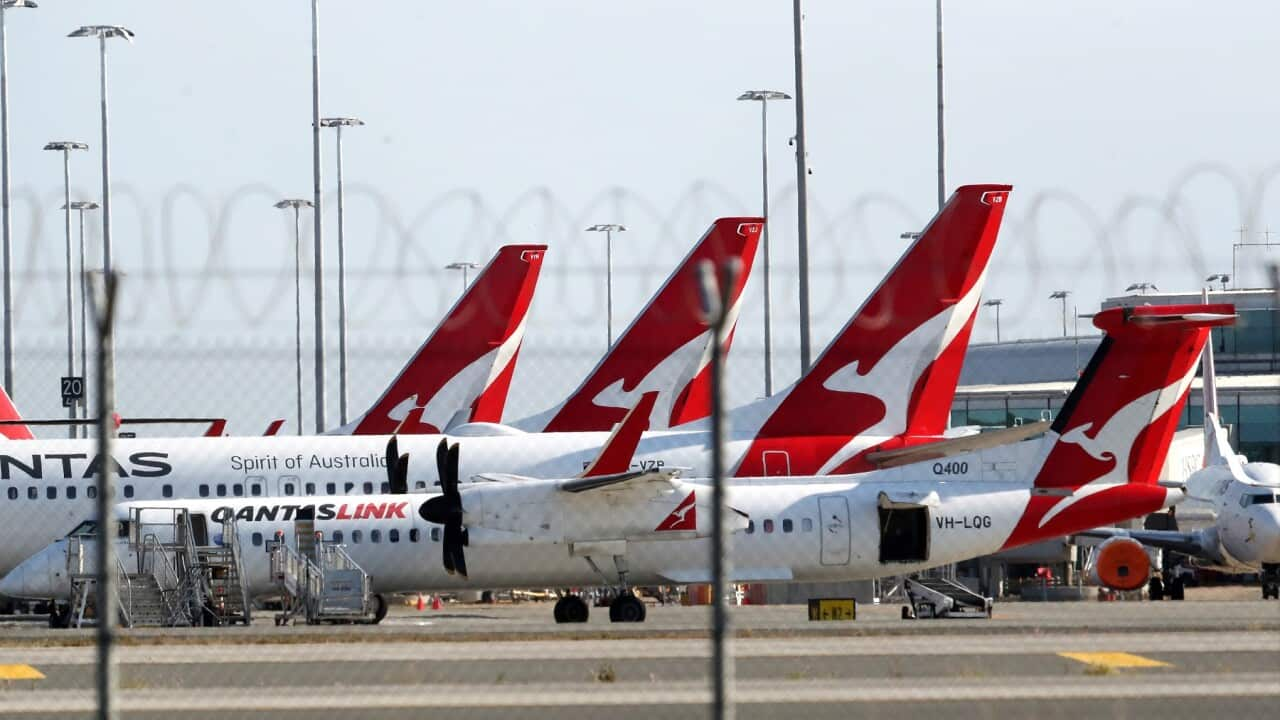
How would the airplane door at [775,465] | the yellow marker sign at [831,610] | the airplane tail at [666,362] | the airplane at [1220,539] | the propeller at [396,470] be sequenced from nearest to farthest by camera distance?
1. the yellow marker sign at [831,610]
2. the propeller at [396,470]
3. the airplane door at [775,465]
4. the airplane tail at [666,362]
5. the airplane at [1220,539]

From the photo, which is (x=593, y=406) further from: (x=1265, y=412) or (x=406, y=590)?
(x=1265, y=412)

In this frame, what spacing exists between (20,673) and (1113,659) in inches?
493

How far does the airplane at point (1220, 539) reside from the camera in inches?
1788

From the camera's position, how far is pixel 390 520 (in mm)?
33562

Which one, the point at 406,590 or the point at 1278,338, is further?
the point at 1278,338

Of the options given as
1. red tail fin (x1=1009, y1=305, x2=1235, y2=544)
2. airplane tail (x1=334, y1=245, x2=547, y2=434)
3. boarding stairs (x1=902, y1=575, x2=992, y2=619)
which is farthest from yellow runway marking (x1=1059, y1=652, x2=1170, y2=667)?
airplane tail (x1=334, y1=245, x2=547, y2=434)

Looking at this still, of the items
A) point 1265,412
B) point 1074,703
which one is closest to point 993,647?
point 1074,703

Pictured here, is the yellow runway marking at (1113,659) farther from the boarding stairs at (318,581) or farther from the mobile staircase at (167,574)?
the mobile staircase at (167,574)

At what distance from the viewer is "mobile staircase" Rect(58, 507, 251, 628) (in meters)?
32.3

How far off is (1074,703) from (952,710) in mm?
1267

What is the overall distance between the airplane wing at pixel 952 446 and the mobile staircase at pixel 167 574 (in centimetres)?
1246

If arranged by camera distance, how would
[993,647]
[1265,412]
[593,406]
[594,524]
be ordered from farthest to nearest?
[1265,412], [593,406], [594,524], [993,647]

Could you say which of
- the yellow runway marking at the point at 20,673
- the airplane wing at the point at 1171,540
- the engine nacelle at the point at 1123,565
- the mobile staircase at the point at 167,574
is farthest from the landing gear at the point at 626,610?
the airplane wing at the point at 1171,540

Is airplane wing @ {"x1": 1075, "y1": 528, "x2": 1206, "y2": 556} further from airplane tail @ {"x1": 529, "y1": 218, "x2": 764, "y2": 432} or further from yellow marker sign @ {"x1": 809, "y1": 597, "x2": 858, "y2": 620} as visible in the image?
yellow marker sign @ {"x1": 809, "y1": 597, "x2": 858, "y2": 620}
